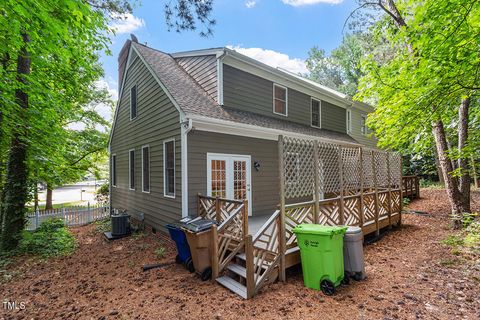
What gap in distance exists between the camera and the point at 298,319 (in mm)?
3010

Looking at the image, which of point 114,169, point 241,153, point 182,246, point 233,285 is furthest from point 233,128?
point 114,169

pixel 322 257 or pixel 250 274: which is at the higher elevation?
pixel 322 257

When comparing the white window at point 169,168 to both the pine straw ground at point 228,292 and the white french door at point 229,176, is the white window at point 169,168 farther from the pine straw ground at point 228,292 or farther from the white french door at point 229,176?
the pine straw ground at point 228,292

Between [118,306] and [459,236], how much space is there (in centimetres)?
813

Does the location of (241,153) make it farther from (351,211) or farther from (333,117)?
(333,117)

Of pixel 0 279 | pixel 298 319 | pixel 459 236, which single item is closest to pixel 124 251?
pixel 0 279

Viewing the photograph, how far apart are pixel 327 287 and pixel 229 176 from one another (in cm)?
405

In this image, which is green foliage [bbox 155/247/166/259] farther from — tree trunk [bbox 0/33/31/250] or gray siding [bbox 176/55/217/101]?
gray siding [bbox 176/55/217/101]

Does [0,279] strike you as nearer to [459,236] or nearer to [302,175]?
[302,175]

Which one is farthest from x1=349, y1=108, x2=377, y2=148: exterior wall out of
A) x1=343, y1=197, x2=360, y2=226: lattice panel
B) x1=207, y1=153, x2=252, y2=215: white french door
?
x1=207, y1=153, x2=252, y2=215: white french door

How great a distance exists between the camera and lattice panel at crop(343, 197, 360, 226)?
5812mm

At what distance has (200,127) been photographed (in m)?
6.21

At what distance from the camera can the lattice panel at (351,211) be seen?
5.81 meters

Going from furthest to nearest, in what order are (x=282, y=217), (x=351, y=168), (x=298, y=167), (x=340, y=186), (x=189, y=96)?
1. (x=189, y=96)
2. (x=351, y=168)
3. (x=340, y=186)
4. (x=298, y=167)
5. (x=282, y=217)
